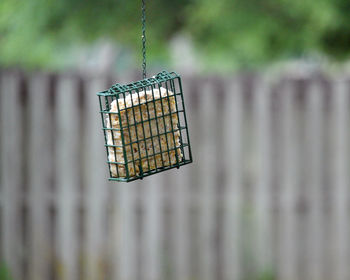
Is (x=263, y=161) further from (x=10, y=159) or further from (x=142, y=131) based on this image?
(x=142, y=131)

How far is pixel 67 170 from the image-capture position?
18.4 ft

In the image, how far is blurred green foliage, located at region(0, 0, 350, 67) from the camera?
5.64 metres

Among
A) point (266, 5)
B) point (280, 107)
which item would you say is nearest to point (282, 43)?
point (266, 5)

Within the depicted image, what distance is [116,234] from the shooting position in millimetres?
5629

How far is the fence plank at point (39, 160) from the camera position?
5547mm

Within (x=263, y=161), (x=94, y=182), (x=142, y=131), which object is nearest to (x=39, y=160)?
(x=94, y=182)

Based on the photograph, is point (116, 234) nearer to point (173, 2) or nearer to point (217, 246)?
point (217, 246)

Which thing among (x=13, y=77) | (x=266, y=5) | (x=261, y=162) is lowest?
(x=261, y=162)

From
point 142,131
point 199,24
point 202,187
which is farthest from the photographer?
point 199,24

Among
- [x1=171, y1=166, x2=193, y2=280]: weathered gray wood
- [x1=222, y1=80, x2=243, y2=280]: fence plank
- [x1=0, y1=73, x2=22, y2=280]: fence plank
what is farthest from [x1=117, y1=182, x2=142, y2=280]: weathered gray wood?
[x1=0, y1=73, x2=22, y2=280]: fence plank

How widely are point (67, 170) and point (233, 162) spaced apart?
4.14ft

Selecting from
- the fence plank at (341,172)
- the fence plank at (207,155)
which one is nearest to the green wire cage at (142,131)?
the fence plank at (207,155)

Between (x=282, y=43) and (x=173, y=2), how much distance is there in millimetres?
1010

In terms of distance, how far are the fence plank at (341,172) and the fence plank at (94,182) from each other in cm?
174
